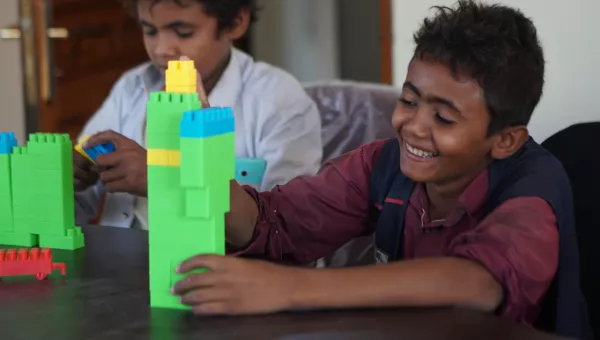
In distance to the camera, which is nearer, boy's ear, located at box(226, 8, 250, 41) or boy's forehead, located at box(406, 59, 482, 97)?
boy's forehead, located at box(406, 59, 482, 97)

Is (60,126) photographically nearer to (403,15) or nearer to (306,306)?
(403,15)

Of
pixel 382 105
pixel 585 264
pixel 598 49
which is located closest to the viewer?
pixel 585 264

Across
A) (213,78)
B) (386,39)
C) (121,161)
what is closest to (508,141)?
(121,161)

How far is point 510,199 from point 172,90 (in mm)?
452

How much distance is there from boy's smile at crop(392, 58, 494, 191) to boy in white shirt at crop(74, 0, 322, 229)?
0.54m

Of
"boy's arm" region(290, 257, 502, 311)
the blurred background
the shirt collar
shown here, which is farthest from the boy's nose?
the blurred background

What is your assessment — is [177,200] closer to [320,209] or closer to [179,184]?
[179,184]

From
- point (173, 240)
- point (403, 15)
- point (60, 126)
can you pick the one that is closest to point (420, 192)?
point (173, 240)

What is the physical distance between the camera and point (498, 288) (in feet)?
3.54

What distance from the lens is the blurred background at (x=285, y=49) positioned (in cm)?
187

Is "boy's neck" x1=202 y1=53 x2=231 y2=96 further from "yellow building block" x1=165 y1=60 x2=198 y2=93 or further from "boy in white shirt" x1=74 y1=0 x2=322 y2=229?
"yellow building block" x1=165 y1=60 x2=198 y2=93

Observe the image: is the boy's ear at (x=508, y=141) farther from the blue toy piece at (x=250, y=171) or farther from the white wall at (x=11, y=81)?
the white wall at (x=11, y=81)

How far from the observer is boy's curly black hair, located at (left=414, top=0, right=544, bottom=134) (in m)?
1.26

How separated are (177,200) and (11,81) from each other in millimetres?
2260
